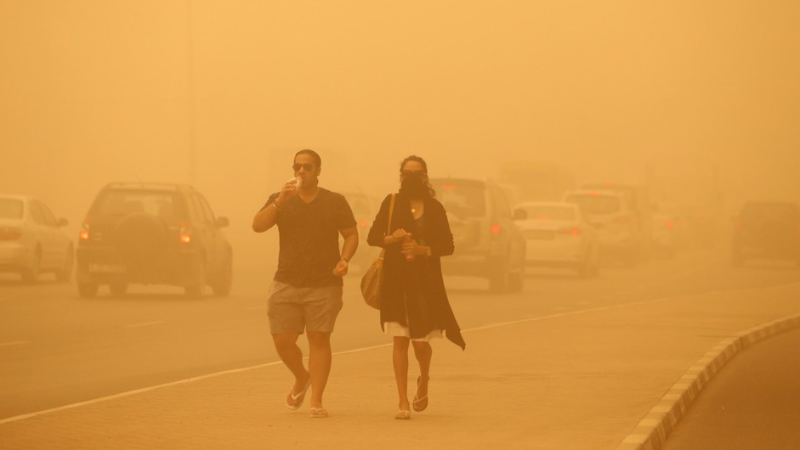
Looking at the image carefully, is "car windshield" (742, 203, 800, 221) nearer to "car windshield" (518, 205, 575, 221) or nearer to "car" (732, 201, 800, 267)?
"car" (732, 201, 800, 267)

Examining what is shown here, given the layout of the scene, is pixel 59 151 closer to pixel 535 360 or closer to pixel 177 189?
pixel 177 189

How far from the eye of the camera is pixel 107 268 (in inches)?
999

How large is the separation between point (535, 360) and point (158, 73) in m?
127

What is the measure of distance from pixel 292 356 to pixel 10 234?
61.8 ft

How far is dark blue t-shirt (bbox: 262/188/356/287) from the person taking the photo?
438 inches

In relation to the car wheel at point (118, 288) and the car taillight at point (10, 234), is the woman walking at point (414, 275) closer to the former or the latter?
the car wheel at point (118, 288)

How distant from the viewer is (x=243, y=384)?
12.9 m

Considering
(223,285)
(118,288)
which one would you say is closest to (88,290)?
(118,288)

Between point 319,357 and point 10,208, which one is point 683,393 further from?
point 10,208

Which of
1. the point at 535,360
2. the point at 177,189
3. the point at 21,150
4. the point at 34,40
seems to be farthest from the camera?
the point at 34,40

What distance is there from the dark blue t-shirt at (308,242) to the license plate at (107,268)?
14570mm

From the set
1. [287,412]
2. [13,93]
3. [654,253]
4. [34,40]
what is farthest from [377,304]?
[34,40]

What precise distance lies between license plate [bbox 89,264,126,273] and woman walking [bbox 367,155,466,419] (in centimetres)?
1468

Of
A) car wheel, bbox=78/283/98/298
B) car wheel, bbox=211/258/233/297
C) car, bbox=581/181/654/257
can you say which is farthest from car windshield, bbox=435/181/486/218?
car, bbox=581/181/654/257
